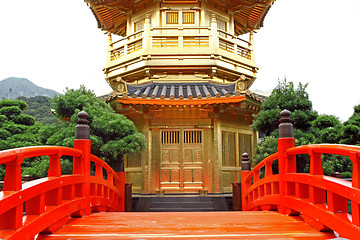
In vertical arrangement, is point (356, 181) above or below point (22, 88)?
below

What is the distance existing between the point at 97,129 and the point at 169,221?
15.0 ft

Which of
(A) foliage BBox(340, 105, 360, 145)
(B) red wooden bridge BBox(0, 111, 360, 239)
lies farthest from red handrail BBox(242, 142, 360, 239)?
(A) foliage BBox(340, 105, 360, 145)

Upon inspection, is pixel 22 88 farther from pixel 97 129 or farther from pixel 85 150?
pixel 85 150

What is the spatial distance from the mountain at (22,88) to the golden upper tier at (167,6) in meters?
65.1

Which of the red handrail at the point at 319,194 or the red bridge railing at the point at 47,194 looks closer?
the red bridge railing at the point at 47,194

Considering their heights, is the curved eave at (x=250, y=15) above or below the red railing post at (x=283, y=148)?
above

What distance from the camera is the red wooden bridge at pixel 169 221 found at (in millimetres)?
2811

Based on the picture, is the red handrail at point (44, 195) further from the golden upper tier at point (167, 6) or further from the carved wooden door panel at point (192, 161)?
the golden upper tier at point (167, 6)

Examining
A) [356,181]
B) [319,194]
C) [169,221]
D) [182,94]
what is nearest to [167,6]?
[182,94]

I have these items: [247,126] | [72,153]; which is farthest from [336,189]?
[247,126]

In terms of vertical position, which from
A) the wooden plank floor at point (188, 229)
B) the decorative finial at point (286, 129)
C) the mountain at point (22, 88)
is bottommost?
the wooden plank floor at point (188, 229)

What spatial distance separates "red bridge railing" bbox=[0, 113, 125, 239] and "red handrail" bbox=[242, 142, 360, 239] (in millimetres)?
2621

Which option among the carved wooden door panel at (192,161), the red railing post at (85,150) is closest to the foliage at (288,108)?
the carved wooden door panel at (192,161)

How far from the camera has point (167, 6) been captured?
529 inches
